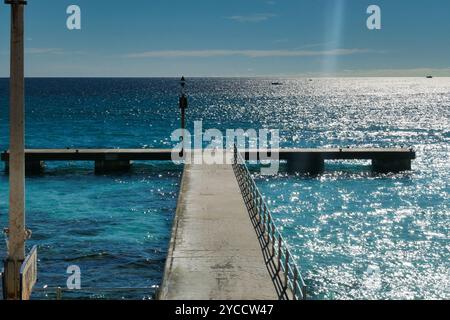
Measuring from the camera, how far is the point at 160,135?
241ft

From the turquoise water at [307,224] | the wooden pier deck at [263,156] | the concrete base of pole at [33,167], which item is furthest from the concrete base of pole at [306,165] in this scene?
the concrete base of pole at [33,167]

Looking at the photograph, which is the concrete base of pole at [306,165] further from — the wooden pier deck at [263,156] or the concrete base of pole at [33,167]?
the concrete base of pole at [33,167]

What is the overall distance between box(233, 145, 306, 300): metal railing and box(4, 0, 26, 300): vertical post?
4.58 metres

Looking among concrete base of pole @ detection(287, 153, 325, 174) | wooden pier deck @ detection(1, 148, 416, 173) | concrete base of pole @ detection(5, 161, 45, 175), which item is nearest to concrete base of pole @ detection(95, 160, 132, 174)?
wooden pier deck @ detection(1, 148, 416, 173)

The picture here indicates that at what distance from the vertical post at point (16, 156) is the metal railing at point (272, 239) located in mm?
4582

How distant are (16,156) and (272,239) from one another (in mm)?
7694

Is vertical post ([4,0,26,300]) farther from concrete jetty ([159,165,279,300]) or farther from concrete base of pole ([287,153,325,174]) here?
concrete base of pole ([287,153,325,174])

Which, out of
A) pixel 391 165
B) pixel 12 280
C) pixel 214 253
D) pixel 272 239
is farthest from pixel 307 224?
pixel 12 280

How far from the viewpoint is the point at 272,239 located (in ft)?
46.6

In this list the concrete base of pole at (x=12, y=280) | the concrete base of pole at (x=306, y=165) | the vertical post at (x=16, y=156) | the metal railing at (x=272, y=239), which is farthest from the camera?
the concrete base of pole at (x=306, y=165)

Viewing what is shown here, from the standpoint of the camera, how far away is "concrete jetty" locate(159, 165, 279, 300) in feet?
37.9

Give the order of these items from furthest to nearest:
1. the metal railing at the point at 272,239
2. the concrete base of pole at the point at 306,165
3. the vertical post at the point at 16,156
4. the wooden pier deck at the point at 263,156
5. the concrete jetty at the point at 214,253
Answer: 1. the concrete base of pole at the point at 306,165
2. the wooden pier deck at the point at 263,156
3. the concrete jetty at the point at 214,253
4. the metal railing at the point at 272,239
5. the vertical post at the point at 16,156

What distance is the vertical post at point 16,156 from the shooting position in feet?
25.5
